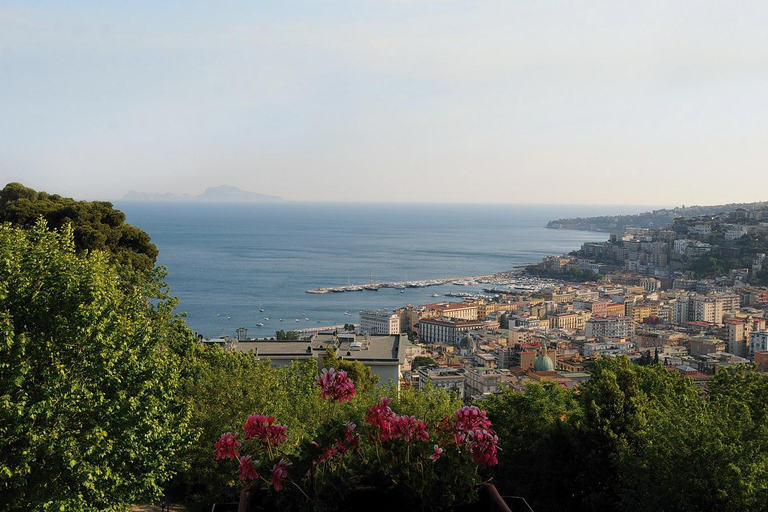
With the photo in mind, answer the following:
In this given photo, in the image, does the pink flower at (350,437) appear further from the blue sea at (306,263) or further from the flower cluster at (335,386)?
the blue sea at (306,263)

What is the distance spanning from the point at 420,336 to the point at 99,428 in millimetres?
41267

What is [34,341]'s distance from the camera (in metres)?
4.35

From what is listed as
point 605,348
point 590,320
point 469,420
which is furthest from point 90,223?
point 590,320

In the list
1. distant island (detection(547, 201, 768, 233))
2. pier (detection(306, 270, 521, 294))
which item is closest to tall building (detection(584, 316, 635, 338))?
pier (detection(306, 270, 521, 294))

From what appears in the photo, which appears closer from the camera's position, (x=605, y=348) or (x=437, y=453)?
(x=437, y=453)

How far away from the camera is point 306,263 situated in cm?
6975

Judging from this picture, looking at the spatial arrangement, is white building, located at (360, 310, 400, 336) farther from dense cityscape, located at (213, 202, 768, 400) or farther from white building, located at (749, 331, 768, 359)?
white building, located at (749, 331, 768, 359)

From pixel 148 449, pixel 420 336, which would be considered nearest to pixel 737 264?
pixel 420 336

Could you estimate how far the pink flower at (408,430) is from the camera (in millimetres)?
2111

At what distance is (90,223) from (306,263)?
198 feet

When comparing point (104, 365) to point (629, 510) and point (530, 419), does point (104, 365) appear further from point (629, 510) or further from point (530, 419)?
point (530, 419)

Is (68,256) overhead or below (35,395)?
overhead

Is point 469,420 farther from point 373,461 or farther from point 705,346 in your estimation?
point 705,346

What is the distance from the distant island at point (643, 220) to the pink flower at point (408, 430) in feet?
384
